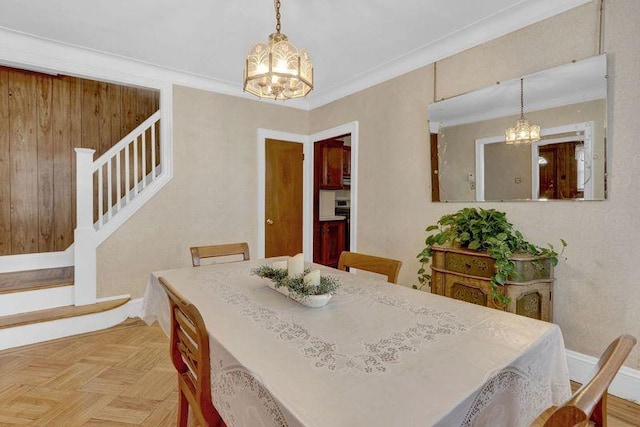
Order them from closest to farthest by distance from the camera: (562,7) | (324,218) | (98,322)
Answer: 1. (562,7)
2. (98,322)
3. (324,218)

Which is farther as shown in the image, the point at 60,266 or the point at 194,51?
the point at 60,266

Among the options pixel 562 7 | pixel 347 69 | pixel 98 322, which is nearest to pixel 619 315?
pixel 562 7

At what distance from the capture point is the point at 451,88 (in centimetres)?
285

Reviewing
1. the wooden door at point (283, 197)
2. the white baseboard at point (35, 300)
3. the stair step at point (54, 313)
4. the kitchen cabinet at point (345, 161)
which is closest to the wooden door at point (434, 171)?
the wooden door at point (283, 197)

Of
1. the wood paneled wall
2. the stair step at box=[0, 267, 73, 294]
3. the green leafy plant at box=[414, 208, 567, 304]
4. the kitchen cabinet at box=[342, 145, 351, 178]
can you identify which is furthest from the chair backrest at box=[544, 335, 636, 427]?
the wood paneled wall

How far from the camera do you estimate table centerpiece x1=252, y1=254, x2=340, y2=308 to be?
1.37 metres

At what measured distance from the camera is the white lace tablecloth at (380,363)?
74cm

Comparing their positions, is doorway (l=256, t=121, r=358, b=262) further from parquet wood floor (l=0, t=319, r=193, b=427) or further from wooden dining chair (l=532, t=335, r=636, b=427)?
wooden dining chair (l=532, t=335, r=636, b=427)

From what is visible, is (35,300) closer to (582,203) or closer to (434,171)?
(434,171)

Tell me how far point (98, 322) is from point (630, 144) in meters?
4.36

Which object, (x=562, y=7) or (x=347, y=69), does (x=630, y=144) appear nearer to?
(x=562, y=7)

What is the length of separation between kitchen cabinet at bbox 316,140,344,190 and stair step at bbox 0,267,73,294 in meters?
3.16

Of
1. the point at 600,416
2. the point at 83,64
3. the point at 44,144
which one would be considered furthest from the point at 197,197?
the point at 600,416

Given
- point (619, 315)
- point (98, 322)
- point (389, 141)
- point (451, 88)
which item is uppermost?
point (451, 88)
